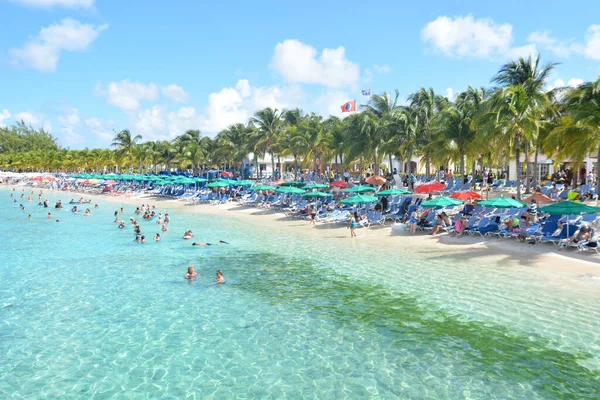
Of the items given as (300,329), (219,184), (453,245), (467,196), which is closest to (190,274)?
(300,329)

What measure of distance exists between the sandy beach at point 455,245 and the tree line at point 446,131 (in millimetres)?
5422

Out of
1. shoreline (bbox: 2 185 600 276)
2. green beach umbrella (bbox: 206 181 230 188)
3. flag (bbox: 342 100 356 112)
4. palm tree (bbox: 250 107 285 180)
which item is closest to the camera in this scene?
shoreline (bbox: 2 185 600 276)

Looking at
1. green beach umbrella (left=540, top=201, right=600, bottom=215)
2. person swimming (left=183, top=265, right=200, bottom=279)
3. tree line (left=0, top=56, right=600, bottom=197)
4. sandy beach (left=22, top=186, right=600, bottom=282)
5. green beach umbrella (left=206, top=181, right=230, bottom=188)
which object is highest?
tree line (left=0, top=56, right=600, bottom=197)

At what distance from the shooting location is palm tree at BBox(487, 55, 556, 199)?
21.0 metres

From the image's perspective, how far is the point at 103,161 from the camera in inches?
3258

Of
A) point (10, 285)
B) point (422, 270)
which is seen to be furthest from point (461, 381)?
point (10, 285)

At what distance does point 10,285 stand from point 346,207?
1696cm

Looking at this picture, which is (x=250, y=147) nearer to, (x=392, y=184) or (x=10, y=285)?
(x=392, y=184)

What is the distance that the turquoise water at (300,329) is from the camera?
24.1ft

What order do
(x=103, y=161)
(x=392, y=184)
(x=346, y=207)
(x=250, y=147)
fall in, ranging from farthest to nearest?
(x=103, y=161)
(x=250, y=147)
(x=392, y=184)
(x=346, y=207)

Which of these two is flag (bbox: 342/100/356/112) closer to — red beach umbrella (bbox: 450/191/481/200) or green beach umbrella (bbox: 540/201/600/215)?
red beach umbrella (bbox: 450/191/481/200)

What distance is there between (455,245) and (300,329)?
9897 mm

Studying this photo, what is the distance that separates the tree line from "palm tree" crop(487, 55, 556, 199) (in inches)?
1.8

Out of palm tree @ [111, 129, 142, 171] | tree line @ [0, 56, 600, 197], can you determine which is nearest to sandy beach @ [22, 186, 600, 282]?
tree line @ [0, 56, 600, 197]
